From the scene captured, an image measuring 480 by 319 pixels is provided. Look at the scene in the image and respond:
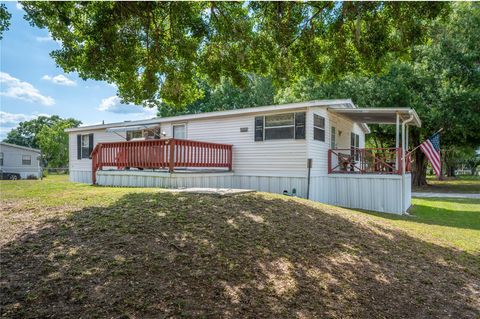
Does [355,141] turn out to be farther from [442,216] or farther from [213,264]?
[213,264]

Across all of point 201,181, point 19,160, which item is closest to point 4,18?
point 201,181

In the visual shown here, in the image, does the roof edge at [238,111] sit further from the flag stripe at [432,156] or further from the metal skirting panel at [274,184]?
the flag stripe at [432,156]

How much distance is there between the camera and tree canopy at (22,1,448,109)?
24.4 ft

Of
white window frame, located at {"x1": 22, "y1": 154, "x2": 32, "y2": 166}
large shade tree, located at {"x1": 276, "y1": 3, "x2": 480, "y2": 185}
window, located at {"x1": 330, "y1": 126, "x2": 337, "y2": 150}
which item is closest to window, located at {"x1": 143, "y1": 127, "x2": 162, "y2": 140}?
window, located at {"x1": 330, "y1": 126, "x2": 337, "y2": 150}

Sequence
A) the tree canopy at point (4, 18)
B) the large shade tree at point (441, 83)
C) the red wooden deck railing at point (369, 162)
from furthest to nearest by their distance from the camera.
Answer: the large shade tree at point (441, 83) < the red wooden deck railing at point (369, 162) < the tree canopy at point (4, 18)

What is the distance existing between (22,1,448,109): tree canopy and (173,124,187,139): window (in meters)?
3.67

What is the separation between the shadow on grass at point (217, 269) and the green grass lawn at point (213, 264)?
15 millimetres

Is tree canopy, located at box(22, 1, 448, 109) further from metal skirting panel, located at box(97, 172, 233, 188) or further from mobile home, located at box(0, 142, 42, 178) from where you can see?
mobile home, located at box(0, 142, 42, 178)

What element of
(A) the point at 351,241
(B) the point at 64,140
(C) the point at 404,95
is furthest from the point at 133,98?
(B) the point at 64,140

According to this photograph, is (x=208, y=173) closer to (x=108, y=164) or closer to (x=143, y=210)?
(x=108, y=164)

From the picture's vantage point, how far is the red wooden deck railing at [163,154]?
10123mm

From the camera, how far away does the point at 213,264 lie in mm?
3725

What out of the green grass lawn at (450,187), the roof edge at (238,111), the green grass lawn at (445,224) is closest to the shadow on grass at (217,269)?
the green grass lawn at (445,224)

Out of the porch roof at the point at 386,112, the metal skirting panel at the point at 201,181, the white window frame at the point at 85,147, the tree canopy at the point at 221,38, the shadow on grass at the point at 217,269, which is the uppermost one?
the tree canopy at the point at 221,38
